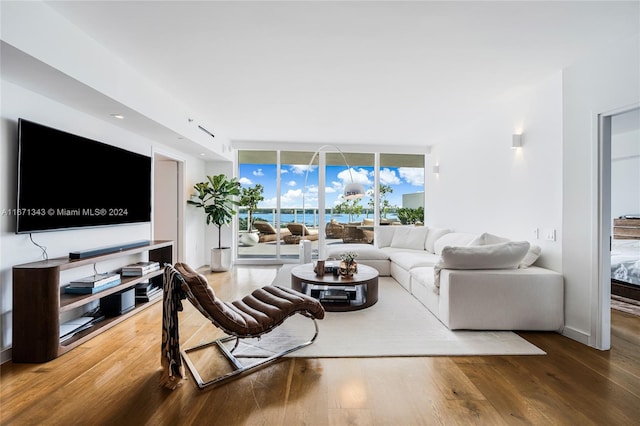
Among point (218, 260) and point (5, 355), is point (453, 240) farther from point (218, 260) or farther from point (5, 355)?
point (5, 355)

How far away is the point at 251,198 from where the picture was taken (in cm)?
670

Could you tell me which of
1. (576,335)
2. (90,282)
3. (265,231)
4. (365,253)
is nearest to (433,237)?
(365,253)

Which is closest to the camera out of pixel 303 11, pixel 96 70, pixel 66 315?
pixel 303 11

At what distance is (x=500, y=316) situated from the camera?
3.00 m

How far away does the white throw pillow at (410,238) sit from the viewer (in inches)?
228

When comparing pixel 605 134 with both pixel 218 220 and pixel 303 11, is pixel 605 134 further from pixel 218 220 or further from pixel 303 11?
pixel 218 220

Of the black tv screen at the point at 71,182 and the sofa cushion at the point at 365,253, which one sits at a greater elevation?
the black tv screen at the point at 71,182

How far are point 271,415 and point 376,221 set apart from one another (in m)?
5.40

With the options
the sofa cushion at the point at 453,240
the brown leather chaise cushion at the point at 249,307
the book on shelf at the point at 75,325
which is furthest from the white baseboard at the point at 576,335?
the book on shelf at the point at 75,325

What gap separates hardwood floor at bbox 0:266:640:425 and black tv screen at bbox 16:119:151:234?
1.16m

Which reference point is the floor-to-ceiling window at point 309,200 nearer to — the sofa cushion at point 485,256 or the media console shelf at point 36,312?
the sofa cushion at point 485,256

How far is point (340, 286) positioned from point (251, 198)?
3.59 m

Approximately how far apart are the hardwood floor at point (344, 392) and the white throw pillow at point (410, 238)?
314cm

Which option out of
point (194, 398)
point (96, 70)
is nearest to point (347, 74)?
point (96, 70)
